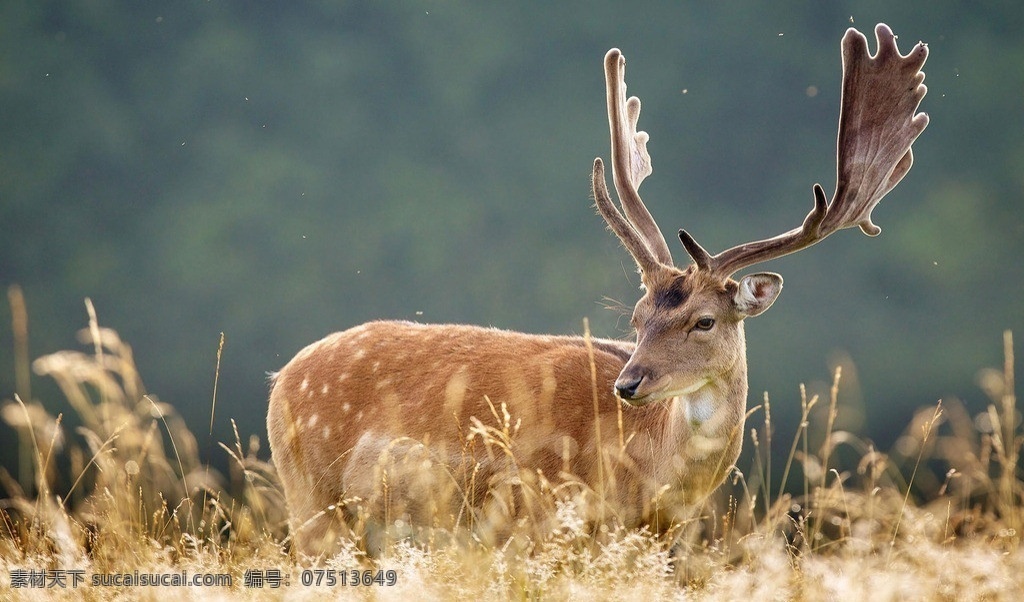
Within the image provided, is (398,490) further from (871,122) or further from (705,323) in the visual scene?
(871,122)

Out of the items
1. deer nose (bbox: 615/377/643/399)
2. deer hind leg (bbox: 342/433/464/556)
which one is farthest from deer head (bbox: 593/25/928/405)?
deer hind leg (bbox: 342/433/464/556)

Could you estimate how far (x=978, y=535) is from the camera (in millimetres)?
3920

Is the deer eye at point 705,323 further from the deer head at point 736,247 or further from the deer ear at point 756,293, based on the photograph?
the deer ear at point 756,293

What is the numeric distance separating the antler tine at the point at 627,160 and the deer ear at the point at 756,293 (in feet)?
1.58

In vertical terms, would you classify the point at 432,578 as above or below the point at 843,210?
below

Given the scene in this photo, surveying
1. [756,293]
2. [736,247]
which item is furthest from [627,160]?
[756,293]

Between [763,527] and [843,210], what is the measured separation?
1553mm

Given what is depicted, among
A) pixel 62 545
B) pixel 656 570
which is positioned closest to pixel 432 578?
pixel 656 570

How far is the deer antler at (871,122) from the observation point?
15.2 ft

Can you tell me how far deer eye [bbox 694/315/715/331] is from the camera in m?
4.31

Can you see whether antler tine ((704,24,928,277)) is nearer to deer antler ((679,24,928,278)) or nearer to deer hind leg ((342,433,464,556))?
deer antler ((679,24,928,278))

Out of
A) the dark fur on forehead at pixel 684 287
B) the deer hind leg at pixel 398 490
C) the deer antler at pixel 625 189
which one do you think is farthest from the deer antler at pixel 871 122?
the deer hind leg at pixel 398 490

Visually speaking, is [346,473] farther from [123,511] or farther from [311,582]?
[311,582]

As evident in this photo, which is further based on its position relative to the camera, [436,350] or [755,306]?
[436,350]
